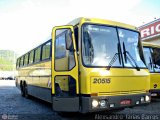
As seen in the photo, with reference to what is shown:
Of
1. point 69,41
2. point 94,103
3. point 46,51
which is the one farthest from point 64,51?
point 46,51

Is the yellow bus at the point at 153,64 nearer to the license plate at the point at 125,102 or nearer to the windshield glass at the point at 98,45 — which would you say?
the license plate at the point at 125,102

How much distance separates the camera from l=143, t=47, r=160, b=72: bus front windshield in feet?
42.4

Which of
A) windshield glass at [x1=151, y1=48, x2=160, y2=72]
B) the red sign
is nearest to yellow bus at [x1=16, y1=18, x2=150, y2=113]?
windshield glass at [x1=151, y1=48, x2=160, y2=72]

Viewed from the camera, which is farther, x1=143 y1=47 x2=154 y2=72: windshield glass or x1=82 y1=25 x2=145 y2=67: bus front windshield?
x1=143 y1=47 x2=154 y2=72: windshield glass

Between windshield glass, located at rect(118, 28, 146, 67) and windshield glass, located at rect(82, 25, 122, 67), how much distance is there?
340mm

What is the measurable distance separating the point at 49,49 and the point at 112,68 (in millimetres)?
3316

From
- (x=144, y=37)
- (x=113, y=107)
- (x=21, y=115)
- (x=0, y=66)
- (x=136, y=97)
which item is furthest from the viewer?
(x=0, y=66)

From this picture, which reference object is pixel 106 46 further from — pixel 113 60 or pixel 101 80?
pixel 101 80

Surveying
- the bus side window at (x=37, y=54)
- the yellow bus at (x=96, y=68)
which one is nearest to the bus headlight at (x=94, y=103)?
the yellow bus at (x=96, y=68)

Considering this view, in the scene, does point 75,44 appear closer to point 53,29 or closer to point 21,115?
point 53,29

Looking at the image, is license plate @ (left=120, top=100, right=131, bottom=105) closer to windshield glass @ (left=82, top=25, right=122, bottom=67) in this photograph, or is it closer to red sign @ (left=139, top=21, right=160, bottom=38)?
windshield glass @ (left=82, top=25, right=122, bottom=67)

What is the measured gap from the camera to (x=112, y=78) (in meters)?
7.60

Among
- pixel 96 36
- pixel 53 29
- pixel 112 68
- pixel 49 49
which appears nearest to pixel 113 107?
pixel 112 68

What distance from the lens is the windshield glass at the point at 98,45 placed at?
760cm
